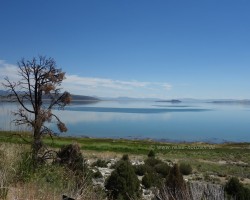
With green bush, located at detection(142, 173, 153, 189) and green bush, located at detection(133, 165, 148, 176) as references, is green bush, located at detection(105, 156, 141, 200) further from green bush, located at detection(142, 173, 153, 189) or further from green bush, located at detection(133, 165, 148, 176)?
green bush, located at detection(133, 165, 148, 176)

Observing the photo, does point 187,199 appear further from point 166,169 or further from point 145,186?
point 166,169

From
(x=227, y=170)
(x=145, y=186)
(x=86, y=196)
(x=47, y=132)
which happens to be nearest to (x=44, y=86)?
(x=47, y=132)

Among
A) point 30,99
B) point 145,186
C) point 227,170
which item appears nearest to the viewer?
point 30,99

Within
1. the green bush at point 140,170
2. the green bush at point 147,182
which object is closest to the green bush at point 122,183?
the green bush at point 147,182

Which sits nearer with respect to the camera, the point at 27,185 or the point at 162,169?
the point at 27,185

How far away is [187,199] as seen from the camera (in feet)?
22.1

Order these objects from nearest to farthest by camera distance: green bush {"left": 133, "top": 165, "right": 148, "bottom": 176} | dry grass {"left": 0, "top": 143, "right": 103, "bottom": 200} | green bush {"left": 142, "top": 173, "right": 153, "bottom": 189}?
dry grass {"left": 0, "top": 143, "right": 103, "bottom": 200} < green bush {"left": 142, "top": 173, "right": 153, "bottom": 189} < green bush {"left": 133, "top": 165, "right": 148, "bottom": 176}

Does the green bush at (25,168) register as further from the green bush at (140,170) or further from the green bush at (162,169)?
the green bush at (162,169)

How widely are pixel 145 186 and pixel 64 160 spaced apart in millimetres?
9850

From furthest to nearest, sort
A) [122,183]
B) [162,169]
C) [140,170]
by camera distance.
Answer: [162,169]
[140,170]
[122,183]

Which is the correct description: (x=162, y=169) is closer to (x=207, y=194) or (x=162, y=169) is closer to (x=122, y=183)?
(x=122, y=183)

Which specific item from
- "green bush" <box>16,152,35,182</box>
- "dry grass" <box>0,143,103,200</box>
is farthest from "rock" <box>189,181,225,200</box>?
"green bush" <box>16,152,35,182</box>

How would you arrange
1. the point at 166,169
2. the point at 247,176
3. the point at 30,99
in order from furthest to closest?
the point at 247,176
the point at 166,169
the point at 30,99

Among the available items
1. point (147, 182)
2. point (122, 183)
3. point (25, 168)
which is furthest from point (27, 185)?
point (147, 182)
